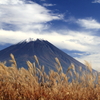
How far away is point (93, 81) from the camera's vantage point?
7102 mm

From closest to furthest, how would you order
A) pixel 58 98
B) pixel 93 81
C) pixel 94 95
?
pixel 58 98 < pixel 94 95 < pixel 93 81

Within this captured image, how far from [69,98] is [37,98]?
805mm

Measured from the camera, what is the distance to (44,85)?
19.1 ft

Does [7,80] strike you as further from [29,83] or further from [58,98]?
[58,98]

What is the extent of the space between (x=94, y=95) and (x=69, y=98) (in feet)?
2.80

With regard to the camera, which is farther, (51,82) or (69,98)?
(51,82)

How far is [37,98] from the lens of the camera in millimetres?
5457

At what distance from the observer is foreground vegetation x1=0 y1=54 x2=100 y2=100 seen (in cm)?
549

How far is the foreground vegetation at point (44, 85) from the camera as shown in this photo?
5492 millimetres

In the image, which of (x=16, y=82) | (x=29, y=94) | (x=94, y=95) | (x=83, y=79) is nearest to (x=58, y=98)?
(x=29, y=94)

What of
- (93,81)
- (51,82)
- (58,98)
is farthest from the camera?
(93,81)

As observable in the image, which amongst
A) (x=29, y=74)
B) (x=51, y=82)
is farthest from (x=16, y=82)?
(x=51, y=82)

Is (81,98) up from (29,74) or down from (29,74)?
down

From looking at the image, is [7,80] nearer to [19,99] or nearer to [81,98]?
[19,99]
